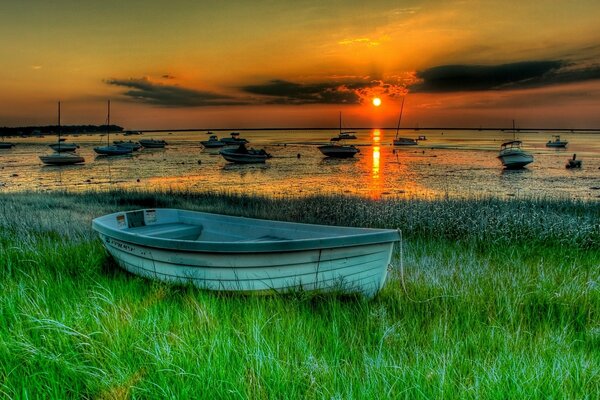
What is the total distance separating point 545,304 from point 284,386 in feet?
13.8

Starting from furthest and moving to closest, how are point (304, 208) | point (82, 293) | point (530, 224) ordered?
point (304, 208) < point (530, 224) < point (82, 293)

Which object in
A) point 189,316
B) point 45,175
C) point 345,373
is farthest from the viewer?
point 45,175

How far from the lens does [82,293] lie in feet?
18.6

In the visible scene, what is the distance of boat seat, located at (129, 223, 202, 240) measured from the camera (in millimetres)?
8471

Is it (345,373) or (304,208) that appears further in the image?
(304,208)

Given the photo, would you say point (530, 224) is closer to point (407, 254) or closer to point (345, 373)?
point (407, 254)

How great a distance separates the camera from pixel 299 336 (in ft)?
14.7

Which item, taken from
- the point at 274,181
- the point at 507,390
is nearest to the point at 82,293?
the point at 507,390

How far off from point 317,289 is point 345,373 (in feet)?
7.05

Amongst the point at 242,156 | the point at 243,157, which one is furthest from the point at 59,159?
the point at 243,157

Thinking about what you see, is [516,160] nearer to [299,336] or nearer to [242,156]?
[242,156]

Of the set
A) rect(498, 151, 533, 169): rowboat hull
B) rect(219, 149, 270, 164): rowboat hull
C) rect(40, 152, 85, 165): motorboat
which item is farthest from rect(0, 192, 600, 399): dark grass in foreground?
rect(40, 152, 85, 165): motorboat

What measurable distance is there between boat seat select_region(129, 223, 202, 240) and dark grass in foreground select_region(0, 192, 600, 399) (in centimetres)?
92

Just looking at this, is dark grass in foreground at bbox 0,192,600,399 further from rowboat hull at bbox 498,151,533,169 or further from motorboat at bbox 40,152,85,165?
motorboat at bbox 40,152,85,165
